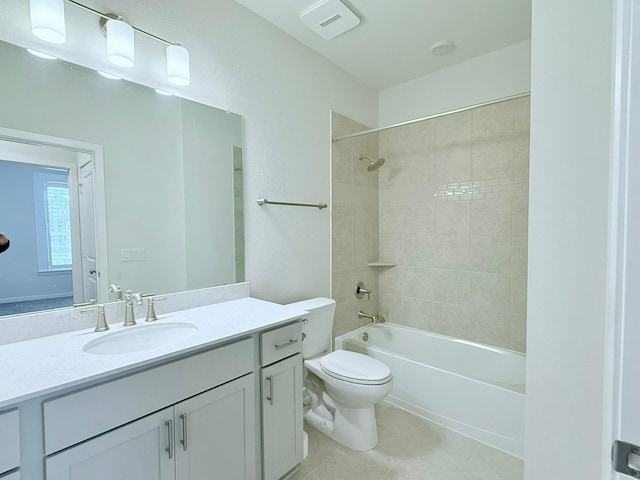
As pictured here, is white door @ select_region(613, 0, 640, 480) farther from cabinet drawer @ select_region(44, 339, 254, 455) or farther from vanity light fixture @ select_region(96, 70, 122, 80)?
vanity light fixture @ select_region(96, 70, 122, 80)

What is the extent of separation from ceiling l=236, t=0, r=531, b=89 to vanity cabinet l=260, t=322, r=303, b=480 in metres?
1.89

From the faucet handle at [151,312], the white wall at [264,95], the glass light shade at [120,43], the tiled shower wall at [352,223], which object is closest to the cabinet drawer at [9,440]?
the faucet handle at [151,312]

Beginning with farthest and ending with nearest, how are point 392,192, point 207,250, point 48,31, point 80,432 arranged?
point 392,192 < point 207,250 < point 48,31 < point 80,432

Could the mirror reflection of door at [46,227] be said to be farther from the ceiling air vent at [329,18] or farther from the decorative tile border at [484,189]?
the decorative tile border at [484,189]

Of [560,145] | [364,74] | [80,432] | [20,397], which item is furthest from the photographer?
[364,74]

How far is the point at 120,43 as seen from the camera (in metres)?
1.26

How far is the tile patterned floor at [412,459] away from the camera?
62.7 inches

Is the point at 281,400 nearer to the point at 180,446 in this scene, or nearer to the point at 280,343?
the point at 280,343

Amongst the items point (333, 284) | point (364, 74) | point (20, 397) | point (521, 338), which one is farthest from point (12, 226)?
point (521, 338)

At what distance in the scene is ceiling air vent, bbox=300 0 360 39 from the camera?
1.77 m

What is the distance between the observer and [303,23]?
193 cm

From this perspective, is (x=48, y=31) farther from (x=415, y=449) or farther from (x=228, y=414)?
(x=415, y=449)

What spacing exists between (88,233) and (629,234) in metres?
1.71

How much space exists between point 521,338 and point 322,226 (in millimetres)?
1705
